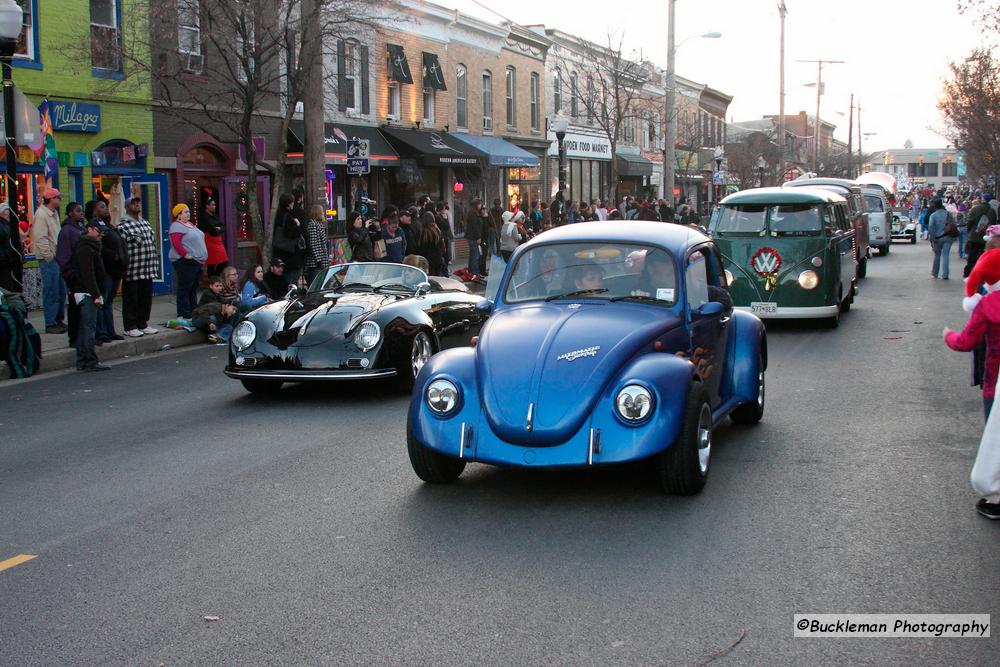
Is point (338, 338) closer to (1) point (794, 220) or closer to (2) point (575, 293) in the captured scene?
(2) point (575, 293)

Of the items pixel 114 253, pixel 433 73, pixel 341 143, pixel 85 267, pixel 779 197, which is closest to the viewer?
pixel 85 267

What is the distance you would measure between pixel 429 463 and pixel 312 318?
389cm

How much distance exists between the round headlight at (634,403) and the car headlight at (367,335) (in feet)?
13.8

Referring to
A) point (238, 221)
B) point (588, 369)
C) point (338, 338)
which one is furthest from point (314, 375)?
point (238, 221)

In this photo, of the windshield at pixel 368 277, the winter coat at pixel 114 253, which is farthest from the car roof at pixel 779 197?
the winter coat at pixel 114 253

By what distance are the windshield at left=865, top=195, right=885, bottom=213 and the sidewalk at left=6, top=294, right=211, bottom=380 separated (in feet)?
81.4

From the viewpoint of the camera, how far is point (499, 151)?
33906mm

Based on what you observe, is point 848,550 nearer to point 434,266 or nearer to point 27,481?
point 27,481

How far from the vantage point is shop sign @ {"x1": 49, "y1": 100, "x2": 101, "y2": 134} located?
18.6 m

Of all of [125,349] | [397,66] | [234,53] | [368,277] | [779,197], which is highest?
[397,66]

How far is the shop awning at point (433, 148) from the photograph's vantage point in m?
29.3

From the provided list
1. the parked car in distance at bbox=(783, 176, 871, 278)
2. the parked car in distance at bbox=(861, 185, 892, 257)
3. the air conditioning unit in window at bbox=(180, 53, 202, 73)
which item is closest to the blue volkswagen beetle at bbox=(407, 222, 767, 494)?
the parked car in distance at bbox=(783, 176, 871, 278)

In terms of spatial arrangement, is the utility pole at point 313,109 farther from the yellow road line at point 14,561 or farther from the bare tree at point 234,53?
the yellow road line at point 14,561

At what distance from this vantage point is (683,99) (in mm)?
61031
